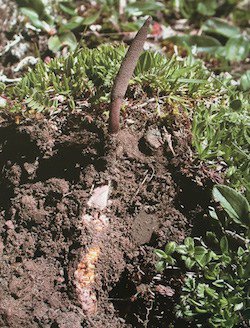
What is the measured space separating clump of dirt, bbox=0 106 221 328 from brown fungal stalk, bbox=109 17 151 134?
218 millimetres

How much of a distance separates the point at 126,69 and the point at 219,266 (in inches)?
44.9

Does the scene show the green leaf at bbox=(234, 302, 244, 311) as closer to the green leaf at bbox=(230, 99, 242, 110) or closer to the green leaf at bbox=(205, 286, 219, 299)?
the green leaf at bbox=(205, 286, 219, 299)

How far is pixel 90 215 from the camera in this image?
8.02 feet

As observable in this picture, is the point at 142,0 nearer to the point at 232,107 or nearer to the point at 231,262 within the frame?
the point at 232,107

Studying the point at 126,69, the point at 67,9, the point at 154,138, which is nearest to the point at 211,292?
the point at 154,138

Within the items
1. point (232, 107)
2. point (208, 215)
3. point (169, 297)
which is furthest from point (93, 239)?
point (232, 107)

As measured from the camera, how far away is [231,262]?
7.34 ft

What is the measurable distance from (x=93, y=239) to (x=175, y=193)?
1.83 feet

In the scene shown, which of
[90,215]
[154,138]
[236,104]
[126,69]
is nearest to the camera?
[126,69]

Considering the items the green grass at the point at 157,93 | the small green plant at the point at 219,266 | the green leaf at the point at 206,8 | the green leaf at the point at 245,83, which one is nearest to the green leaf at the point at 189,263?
the small green plant at the point at 219,266

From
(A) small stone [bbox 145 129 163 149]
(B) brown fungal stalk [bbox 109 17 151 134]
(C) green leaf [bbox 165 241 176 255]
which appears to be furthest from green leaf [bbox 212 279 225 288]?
(B) brown fungal stalk [bbox 109 17 151 134]

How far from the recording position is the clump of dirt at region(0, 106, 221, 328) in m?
2.32

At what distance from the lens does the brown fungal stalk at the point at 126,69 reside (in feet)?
7.50

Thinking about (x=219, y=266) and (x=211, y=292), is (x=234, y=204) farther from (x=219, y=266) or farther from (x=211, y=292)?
(x=211, y=292)
